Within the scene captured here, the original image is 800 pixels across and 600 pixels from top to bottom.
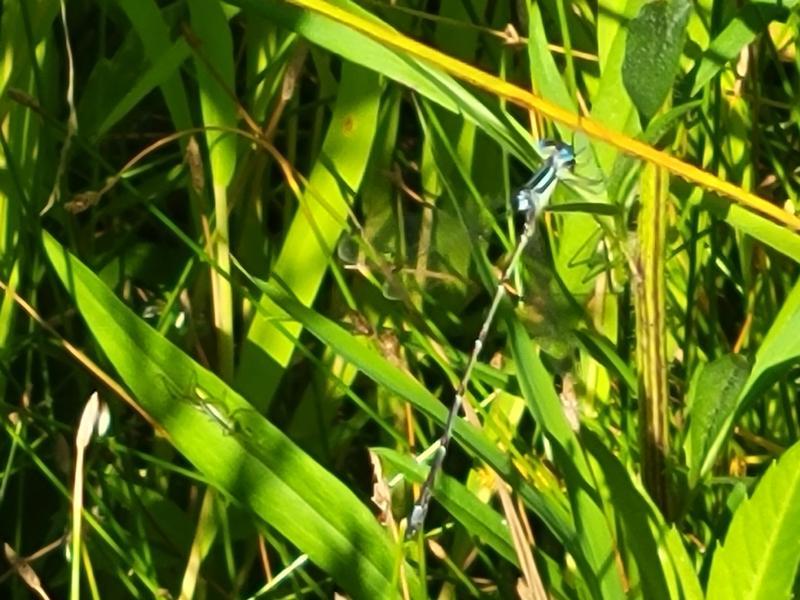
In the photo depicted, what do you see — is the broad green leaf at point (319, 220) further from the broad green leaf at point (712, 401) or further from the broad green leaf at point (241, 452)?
the broad green leaf at point (712, 401)

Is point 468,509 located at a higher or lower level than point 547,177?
lower

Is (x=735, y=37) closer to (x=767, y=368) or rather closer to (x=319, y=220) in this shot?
(x=767, y=368)

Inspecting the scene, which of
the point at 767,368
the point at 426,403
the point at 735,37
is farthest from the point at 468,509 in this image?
the point at 735,37

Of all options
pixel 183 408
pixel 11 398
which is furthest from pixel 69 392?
pixel 183 408

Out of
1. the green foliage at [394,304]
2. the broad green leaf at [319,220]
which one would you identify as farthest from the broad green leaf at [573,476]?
the broad green leaf at [319,220]

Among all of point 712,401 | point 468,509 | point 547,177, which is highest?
point 547,177

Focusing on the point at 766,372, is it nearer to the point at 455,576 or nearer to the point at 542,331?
the point at 542,331

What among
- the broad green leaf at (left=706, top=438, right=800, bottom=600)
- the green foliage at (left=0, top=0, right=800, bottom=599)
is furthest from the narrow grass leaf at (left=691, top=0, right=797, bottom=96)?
the broad green leaf at (left=706, top=438, right=800, bottom=600)
